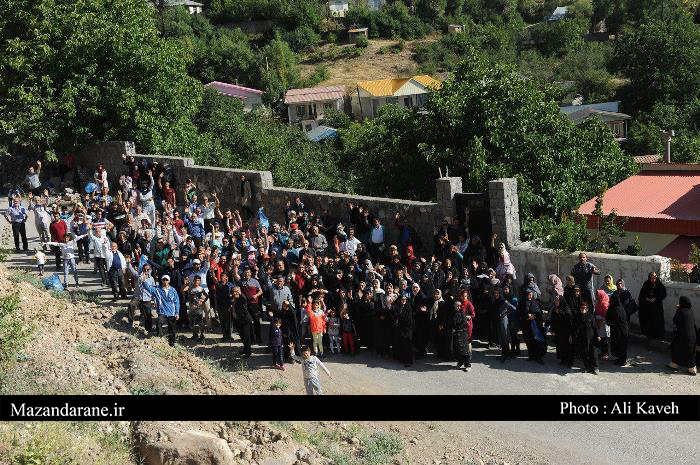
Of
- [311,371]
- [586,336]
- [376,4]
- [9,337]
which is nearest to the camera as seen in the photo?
[9,337]

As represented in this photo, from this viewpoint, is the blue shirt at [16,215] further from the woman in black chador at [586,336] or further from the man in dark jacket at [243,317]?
the woman in black chador at [586,336]

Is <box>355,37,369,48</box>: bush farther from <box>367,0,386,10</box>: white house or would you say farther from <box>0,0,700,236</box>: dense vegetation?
<box>0,0,700,236</box>: dense vegetation

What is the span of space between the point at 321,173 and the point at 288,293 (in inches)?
696

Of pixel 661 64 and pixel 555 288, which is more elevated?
pixel 661 64

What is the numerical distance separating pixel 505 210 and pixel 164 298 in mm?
5854

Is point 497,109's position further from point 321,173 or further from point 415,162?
point 321,173

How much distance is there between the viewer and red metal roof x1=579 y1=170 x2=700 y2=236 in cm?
1549

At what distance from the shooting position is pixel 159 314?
539 inches

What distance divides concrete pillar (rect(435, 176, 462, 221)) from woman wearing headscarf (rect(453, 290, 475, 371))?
3.14 metres

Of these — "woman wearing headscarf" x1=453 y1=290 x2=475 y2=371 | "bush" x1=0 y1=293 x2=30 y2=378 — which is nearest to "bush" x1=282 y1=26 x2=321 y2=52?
"woman wearing headscarf" x1=453 y1=290 x2=475 y2=371

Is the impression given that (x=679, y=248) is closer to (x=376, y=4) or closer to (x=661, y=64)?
(x=661, y=64)

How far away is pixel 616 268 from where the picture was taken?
13.0 meters

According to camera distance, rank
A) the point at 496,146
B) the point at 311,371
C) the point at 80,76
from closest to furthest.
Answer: the point at 311,371 → the point at 496,146 → the point at 80,76

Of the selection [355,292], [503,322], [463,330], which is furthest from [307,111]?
[463,330]
